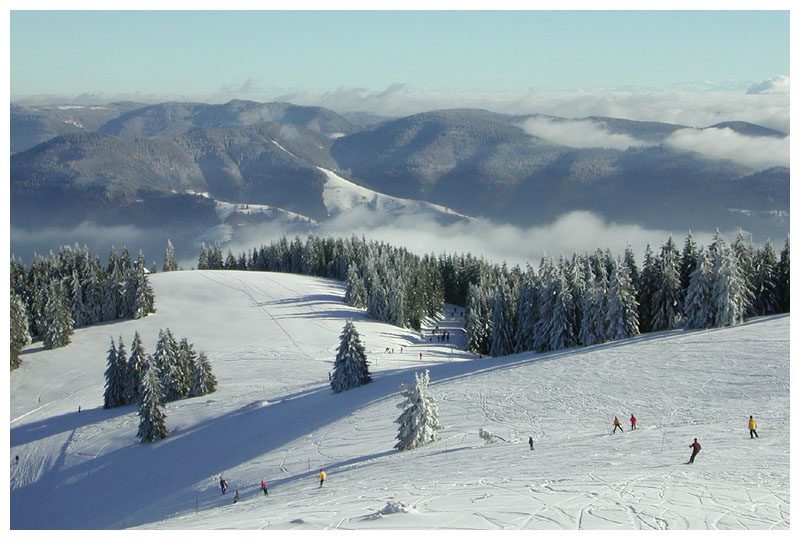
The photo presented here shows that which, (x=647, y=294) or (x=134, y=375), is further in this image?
(x=647, y=294)

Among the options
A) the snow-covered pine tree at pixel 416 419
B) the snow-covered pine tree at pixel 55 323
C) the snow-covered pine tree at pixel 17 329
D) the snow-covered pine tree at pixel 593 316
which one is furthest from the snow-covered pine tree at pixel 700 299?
the snow-covered pine tree at pixel 55 323

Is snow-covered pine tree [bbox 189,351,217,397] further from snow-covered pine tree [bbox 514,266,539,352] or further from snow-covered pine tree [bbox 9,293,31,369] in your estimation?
snow-covered pine tree [bbox 514,266,539,352]

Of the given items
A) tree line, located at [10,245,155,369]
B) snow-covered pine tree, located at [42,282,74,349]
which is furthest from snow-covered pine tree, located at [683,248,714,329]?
tree line, located at [10,245,155,369]

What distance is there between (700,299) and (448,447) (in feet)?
106

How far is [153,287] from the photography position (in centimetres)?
10600

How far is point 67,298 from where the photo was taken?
91812 mm

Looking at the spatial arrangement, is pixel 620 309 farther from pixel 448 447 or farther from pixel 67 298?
pixel 67 298

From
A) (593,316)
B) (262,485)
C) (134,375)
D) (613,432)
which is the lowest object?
(134,375)

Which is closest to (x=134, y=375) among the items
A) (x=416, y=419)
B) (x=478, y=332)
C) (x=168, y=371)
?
(x=168, y=371)

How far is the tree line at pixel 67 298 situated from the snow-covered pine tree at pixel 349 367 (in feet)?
145

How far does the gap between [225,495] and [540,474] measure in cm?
1596

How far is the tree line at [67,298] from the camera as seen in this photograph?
3167 inches

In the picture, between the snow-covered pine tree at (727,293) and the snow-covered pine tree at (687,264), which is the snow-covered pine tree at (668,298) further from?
the snow-covered pine tree at (727,293)

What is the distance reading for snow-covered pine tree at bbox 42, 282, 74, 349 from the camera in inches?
3130
